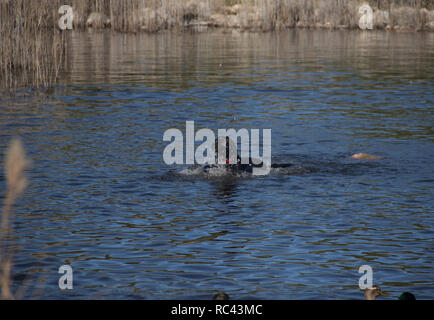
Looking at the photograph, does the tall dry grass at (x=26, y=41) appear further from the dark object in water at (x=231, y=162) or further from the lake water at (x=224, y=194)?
the dark object in water at (x=231, y=162)

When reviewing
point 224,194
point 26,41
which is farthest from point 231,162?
point 26,41

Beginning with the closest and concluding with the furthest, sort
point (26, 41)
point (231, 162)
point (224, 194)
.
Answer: point (224, 194), point (231, 162), point (26, 41)

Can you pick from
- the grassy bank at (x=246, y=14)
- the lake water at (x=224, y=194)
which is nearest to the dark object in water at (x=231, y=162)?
the lake water at (x=224, y=194)

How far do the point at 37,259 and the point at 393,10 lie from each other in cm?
4774

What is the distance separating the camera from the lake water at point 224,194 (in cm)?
878

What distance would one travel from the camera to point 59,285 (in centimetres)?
838

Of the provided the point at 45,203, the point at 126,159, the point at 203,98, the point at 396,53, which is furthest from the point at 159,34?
the point at 45,203

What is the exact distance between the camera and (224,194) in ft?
42.1

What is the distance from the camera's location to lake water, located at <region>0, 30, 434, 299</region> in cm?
878

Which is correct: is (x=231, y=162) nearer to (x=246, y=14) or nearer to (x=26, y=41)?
(x=26, y=41)

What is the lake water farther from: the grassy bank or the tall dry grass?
the grassy bank

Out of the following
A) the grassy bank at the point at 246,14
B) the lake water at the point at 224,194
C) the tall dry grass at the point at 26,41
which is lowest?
the lake water at the point at 224,194
